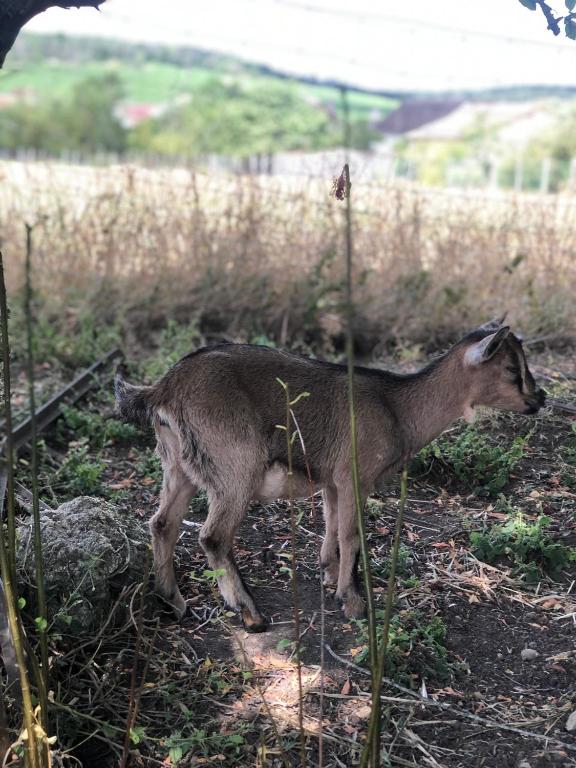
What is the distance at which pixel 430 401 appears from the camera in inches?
191

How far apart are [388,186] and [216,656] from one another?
275 inches

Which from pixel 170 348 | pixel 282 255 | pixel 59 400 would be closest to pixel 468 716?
pixel 59 400

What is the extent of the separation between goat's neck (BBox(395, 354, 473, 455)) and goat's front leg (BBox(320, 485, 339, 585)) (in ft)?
1.64

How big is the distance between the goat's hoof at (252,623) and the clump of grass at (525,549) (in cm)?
130

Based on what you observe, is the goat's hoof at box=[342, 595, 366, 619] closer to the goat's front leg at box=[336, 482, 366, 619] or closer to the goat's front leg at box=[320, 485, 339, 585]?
the goat's front leg at box=[336, 482, 366, 619]

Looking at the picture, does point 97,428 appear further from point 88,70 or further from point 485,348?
point 88,70

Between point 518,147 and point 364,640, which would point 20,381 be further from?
point 518,147

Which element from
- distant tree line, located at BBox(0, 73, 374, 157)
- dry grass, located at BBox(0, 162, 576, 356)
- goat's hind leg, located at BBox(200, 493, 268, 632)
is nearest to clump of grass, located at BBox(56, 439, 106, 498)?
goat's hind leg, located at BBox(200, 493, 268, 632)

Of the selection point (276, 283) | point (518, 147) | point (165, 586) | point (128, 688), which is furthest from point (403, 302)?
point (518, 147)

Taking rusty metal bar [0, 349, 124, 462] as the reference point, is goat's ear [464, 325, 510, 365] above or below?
above

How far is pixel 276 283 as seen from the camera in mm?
9664

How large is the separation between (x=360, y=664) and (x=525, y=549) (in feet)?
4.16

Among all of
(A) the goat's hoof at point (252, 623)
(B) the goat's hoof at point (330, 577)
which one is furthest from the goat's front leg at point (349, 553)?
(A) the goat's hoof at point (252, 623)

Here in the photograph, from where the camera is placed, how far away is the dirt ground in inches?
143
